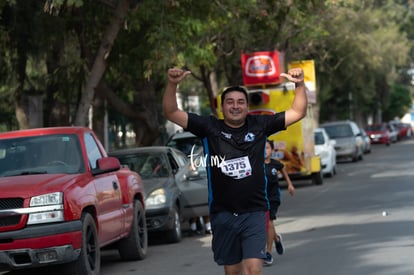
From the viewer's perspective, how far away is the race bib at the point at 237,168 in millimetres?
6703

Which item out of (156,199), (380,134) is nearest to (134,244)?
(156,199)

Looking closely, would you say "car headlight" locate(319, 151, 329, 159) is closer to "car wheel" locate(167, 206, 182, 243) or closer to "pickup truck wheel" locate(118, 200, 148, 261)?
"car wheel" locate(167, 206, 182, 243)

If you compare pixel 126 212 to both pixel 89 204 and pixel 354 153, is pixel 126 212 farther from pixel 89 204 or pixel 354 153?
pixel 354 153

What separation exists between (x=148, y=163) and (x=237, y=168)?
8694mm

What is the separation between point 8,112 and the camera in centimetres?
2853

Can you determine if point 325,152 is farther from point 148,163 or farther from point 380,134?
point 380,134

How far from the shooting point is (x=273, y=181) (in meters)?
10.9

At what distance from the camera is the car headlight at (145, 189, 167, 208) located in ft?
46.4

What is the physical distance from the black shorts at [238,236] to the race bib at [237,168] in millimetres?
315

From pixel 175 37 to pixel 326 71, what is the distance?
98.1 ft

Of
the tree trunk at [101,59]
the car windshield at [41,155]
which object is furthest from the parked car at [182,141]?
the car windshield at [41,155]

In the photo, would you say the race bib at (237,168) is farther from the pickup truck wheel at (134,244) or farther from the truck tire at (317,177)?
the truck tire at (317,177)

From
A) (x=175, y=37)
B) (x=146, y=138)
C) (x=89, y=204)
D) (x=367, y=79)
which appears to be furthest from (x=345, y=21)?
(x=89, y=204)

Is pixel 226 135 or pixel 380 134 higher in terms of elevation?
pixel 226 135
